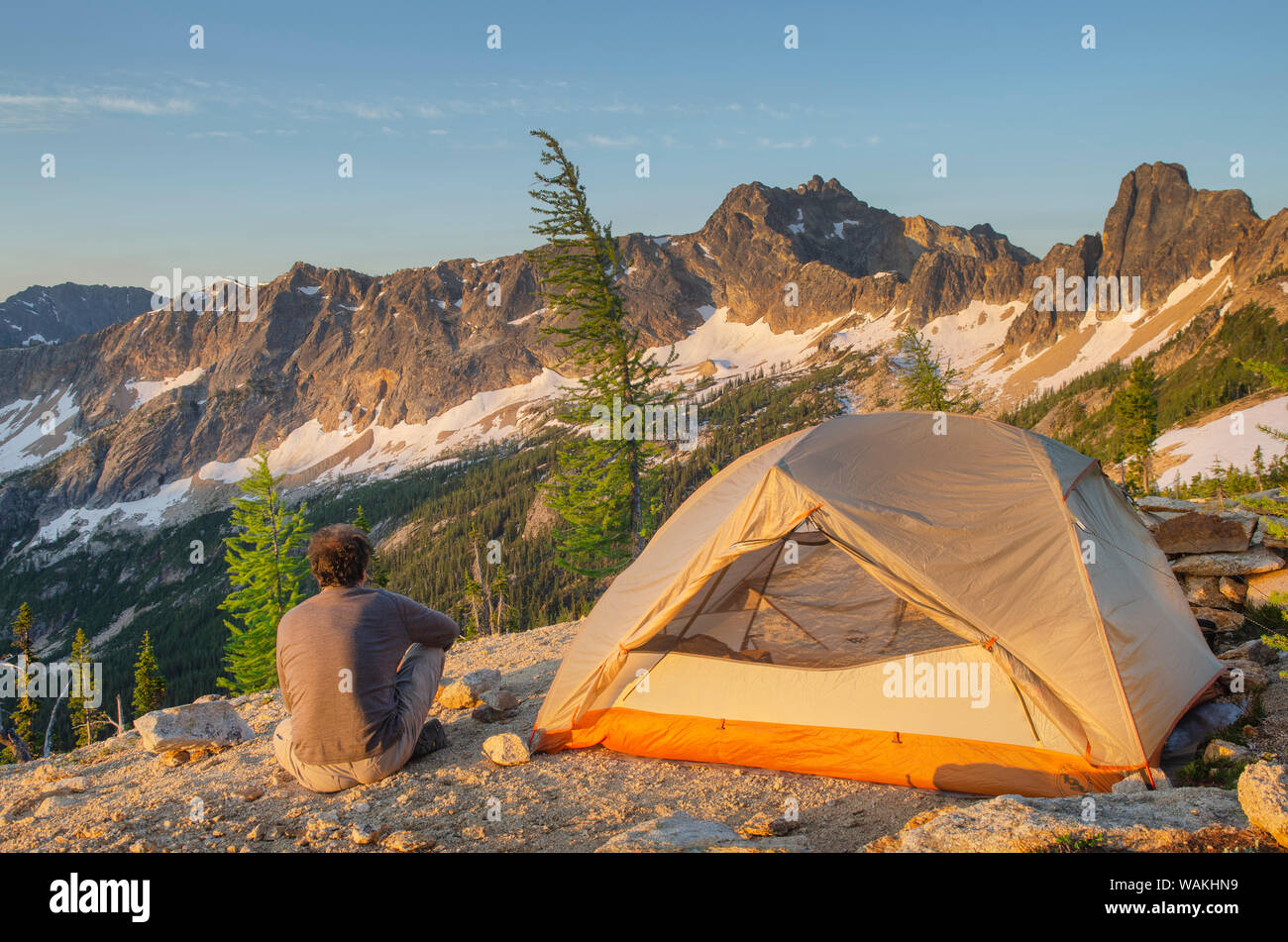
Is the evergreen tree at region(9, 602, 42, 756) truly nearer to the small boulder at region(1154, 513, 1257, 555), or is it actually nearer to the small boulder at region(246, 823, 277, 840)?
the small boulder at region(246, 823, 277, 840)

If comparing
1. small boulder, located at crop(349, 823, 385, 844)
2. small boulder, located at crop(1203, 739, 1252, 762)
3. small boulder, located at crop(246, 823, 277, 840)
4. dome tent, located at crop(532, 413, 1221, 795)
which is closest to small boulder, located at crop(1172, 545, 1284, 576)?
dome tent, located at crop(532, 413, 1221, 795)

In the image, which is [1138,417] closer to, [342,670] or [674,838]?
[674,838]

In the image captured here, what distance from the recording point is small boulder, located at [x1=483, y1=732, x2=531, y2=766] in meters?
7.02

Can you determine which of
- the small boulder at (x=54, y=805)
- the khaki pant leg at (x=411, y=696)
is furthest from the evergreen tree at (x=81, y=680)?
the khaki pant leg at (x=411, y=696)

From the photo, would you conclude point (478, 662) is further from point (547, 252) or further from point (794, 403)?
point (794, 403)

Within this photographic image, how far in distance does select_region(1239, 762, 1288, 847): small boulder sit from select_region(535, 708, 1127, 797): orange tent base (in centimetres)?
242

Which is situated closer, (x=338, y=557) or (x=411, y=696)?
(x=338, y=557)

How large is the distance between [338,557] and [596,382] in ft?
51.8

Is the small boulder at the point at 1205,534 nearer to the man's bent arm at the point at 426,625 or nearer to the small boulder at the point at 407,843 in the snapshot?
the man's bent arm at the point at 426,625

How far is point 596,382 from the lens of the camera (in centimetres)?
2172

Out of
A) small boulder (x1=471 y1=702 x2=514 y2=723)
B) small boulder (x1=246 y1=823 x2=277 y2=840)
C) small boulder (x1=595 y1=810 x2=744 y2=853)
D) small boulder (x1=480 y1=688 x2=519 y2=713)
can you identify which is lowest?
small boulder (x1=471 y1=702 x2=514 y2=723)

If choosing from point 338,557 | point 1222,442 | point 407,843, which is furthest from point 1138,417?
point 407,843
